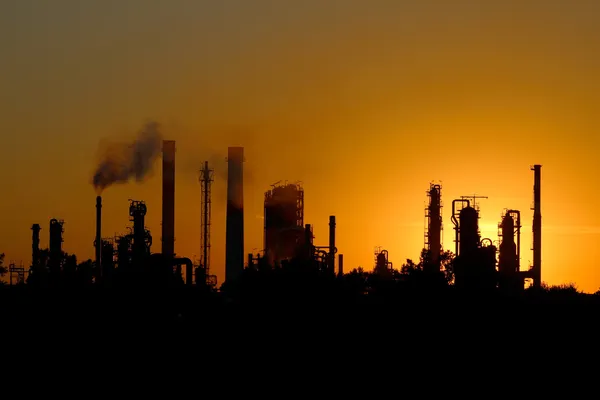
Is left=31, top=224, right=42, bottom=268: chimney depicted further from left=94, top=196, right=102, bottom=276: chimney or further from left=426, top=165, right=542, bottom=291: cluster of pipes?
Result: left=426, top=165, right=542, bottom=291: cluster of pipes

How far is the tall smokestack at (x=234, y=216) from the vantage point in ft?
301

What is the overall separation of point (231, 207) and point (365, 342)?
45917 millimetres

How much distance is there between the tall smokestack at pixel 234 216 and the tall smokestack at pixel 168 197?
4340mm

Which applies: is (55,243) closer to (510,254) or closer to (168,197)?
(168,197)

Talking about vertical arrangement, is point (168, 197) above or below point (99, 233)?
above

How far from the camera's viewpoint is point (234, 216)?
92750mm

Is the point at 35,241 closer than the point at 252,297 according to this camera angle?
No

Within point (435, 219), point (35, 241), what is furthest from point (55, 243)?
point (435, 219)

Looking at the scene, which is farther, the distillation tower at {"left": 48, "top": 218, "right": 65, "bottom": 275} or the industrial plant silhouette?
the distillation tower at {"left": 48, "top": 218, "right": 65, "bottom": 275}

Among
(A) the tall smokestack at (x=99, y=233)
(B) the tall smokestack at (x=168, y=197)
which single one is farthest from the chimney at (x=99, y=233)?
(B) the tall smokestack at (x=168, y=197)

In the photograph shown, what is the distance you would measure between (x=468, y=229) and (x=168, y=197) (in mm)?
23287

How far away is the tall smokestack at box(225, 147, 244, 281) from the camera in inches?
3617

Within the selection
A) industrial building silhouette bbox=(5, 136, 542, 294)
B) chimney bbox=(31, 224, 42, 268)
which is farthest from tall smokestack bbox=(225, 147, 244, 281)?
chimney bbox=(31, 224, 42, 268)

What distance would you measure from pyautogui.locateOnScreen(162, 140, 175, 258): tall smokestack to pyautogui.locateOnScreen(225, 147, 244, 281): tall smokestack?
4.34m
